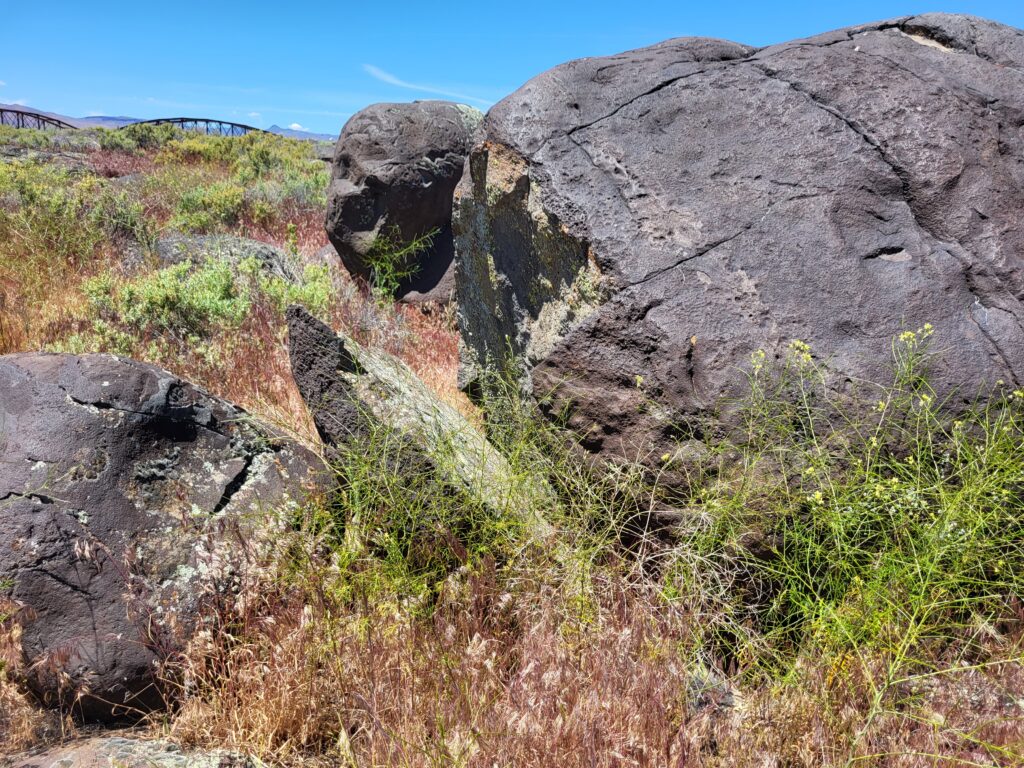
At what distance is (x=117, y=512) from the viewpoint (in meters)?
2.80

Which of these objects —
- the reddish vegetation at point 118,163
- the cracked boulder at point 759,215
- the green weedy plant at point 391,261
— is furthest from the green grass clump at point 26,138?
the cracked boulder at point 759,215

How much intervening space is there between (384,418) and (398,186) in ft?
17.0

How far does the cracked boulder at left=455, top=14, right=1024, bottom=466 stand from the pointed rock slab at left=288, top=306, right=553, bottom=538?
47cm

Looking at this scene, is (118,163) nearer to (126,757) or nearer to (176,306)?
A: (176,306)

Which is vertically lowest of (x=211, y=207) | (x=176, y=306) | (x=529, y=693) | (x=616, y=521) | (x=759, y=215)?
(x=529, y=693)

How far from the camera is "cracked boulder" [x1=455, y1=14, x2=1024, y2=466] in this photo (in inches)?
122

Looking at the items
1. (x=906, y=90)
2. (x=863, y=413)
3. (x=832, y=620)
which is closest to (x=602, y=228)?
(x=863, y=413)

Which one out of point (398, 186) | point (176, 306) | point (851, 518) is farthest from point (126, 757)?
point (398, 186)

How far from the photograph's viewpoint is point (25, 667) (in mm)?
2543

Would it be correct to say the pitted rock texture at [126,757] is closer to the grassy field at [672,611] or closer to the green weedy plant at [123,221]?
the grassy field at [672,611]

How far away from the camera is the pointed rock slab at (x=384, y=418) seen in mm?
3033

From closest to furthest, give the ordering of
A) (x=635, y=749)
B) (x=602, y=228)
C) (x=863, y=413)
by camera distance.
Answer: (x=635, y=749) < (x=863, y=413) < (x=602, y=228)

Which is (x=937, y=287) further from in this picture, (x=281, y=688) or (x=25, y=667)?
(x=25, y=667)

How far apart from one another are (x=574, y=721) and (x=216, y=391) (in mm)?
3702
